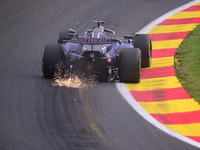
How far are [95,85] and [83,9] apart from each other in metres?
8.37

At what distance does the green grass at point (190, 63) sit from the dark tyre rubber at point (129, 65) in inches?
56.2

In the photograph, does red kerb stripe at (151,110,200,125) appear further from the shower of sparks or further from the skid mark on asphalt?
the shower of sparks

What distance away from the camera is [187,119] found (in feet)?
32.6

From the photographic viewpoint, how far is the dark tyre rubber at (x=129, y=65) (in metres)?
11.7

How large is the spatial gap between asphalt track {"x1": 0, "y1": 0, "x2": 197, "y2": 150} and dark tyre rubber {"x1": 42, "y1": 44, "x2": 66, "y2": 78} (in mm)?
274

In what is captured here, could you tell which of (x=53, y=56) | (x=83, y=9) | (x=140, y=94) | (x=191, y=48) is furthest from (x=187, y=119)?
(x=83, y=9)

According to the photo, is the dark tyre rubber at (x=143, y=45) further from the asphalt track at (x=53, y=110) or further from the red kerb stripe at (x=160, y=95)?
the asphalt track at (x=53, y=110)

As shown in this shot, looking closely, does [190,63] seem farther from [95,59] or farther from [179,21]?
[179,21]

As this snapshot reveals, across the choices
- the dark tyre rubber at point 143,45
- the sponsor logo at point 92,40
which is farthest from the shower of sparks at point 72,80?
the dark tyre rubber at point 143,45

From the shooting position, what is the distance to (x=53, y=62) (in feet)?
39.2

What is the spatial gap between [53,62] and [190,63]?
178 inches

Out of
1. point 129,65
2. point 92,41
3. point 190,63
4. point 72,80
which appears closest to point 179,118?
point 129,65

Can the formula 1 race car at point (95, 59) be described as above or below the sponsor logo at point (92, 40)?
below

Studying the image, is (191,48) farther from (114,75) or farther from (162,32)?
(114,75)
